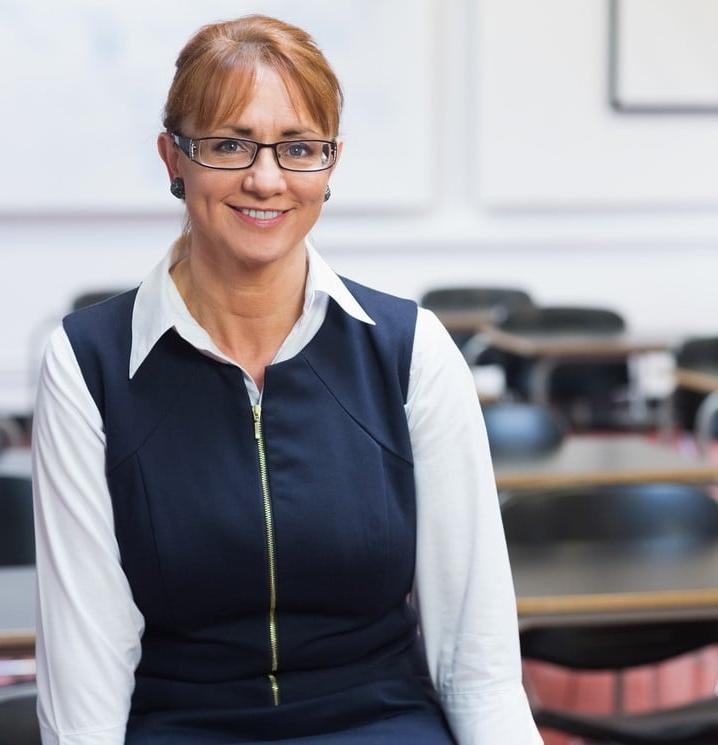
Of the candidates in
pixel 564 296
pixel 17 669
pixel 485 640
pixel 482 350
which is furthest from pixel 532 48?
pixel 485 640

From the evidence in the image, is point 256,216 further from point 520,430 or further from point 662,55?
point 662,55

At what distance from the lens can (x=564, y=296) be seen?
734 centimetres

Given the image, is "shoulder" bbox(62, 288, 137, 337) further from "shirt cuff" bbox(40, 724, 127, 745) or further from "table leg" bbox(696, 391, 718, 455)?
"table leg" bbox(696, 391, 718, 455)

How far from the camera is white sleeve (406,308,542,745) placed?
→ 1.66 meters

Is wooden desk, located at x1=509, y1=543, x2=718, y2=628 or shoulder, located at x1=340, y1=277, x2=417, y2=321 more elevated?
shoulder, located at x1=340, y1=277, x2=417, y2=321

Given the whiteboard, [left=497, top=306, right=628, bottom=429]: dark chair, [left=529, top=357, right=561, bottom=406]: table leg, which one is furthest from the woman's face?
the whiteboard

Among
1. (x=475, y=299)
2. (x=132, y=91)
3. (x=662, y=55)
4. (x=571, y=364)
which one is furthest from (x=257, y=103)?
(x=662, y=55)

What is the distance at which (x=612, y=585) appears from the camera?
2213 mm

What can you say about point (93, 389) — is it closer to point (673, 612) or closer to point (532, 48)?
point (673, 612)

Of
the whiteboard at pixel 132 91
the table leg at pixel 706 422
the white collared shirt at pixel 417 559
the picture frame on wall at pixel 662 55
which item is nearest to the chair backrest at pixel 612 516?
the white collared shirt at pixel 417 559

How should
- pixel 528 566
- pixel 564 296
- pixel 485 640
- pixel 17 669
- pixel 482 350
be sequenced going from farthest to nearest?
pixel 564 296 < pixel 482 350 < pixel 17 669 < pixel 528 566 < pixel 485 640

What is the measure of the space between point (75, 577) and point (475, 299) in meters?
4.95

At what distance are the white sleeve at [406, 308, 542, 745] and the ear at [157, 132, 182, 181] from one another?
389 millimetres

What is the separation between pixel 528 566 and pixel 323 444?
0.84 meters
